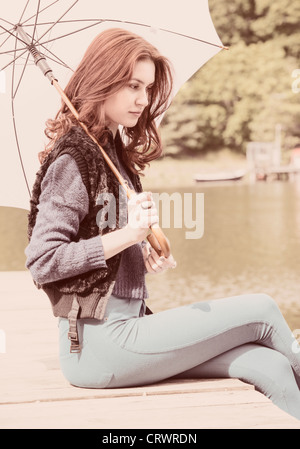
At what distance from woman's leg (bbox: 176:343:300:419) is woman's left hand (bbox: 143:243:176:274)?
263 millimetres

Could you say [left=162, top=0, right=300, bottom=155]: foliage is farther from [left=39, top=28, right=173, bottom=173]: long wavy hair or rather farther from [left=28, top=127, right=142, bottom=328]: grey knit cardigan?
[left=28, top=127, right=142, bottom=328]: grey knit cardigan

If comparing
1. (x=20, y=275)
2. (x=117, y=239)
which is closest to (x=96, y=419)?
(x=117, y=239)

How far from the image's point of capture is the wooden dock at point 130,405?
5.30 feet

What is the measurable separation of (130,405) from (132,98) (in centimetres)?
72

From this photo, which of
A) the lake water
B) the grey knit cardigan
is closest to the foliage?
the lake water

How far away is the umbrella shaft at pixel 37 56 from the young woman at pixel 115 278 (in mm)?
202

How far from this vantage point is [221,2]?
27.3 meters

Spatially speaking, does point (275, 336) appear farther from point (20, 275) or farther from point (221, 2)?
point (221, 2)

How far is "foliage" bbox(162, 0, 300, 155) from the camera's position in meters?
26.2

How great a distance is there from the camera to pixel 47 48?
7.36 feet

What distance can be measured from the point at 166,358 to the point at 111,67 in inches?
27.1
